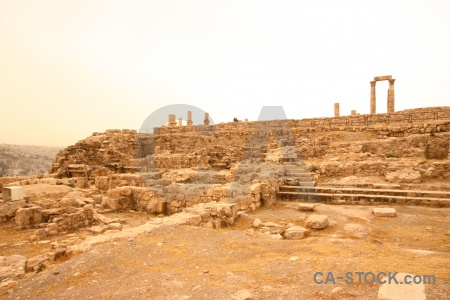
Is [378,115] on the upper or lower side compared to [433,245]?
upper

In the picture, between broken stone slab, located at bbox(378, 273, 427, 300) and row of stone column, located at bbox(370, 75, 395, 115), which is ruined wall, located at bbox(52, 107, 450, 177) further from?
broken stone slab, located at bbox(378, 273, 427, 300)

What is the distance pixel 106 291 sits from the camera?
3.53 metres

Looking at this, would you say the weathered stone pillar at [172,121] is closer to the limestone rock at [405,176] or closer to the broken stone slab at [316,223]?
the limestone rock at [405,176]

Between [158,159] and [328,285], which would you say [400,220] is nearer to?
[328,285]

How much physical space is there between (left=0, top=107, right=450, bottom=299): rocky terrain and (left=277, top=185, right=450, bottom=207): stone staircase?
0.04 m

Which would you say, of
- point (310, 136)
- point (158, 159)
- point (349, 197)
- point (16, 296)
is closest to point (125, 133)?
point (158, 159)

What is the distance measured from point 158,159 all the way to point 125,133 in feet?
27.1

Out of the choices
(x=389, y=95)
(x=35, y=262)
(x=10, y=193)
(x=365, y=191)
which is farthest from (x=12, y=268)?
(x=389, y=95)

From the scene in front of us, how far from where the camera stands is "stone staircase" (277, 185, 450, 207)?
9.40 metres

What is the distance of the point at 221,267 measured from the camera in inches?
159

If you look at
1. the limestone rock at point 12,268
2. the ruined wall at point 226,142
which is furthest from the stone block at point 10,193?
the limestone rock at point 12,268

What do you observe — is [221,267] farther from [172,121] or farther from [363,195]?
[172,121]

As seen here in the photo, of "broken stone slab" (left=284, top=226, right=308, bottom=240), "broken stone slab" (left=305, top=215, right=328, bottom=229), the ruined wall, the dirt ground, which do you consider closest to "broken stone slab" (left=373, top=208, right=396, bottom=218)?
the dirt ground

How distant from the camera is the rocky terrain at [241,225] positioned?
3592 millimetres
